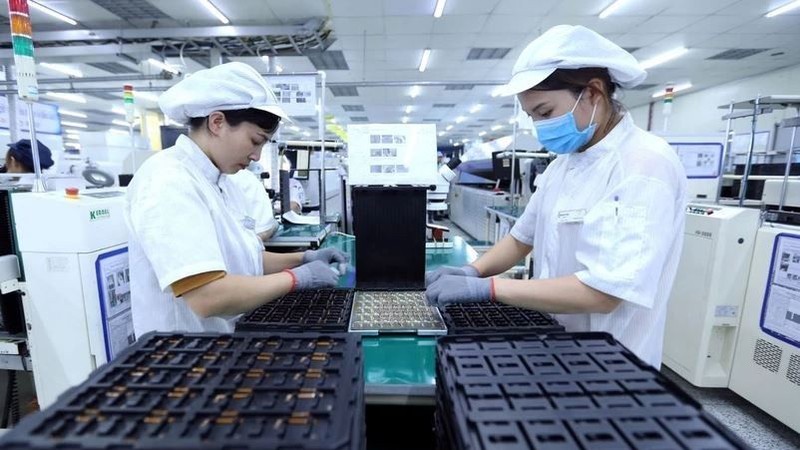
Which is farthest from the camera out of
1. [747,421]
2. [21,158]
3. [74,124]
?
[74,124]

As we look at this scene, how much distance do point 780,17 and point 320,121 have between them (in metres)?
6.22

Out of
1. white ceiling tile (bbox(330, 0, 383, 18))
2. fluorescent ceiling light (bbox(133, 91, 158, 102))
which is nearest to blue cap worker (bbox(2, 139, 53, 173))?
white ceiling tile (bbox(330, 0, 383, 18))

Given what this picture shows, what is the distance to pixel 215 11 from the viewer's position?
4.61 metres

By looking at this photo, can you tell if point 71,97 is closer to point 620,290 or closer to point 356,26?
point 356,26

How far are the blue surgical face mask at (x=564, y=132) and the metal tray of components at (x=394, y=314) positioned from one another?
581 mm

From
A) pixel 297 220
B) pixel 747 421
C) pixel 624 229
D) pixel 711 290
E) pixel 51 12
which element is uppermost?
pixel 51 12

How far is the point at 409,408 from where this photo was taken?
3.39ft

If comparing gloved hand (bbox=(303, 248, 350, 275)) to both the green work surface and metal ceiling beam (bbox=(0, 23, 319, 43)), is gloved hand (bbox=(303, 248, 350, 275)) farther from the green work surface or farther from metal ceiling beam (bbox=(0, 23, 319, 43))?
metal ceiling beam (bbox=(0, 23, 319, 43))

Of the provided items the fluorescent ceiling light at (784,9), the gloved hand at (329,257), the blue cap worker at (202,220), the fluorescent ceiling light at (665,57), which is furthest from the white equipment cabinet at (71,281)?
the fluorescent ceiling light at (665,57)

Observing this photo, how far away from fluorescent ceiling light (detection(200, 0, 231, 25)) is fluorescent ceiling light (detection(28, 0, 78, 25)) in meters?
1.84

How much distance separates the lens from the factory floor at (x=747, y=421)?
6.27ft

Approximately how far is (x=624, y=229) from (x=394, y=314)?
64cm

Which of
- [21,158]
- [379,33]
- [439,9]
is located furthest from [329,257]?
[379,33]

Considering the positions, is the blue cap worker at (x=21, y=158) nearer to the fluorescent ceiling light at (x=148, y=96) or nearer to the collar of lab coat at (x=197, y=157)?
the collar of lab coat at (x=197, y=157)
